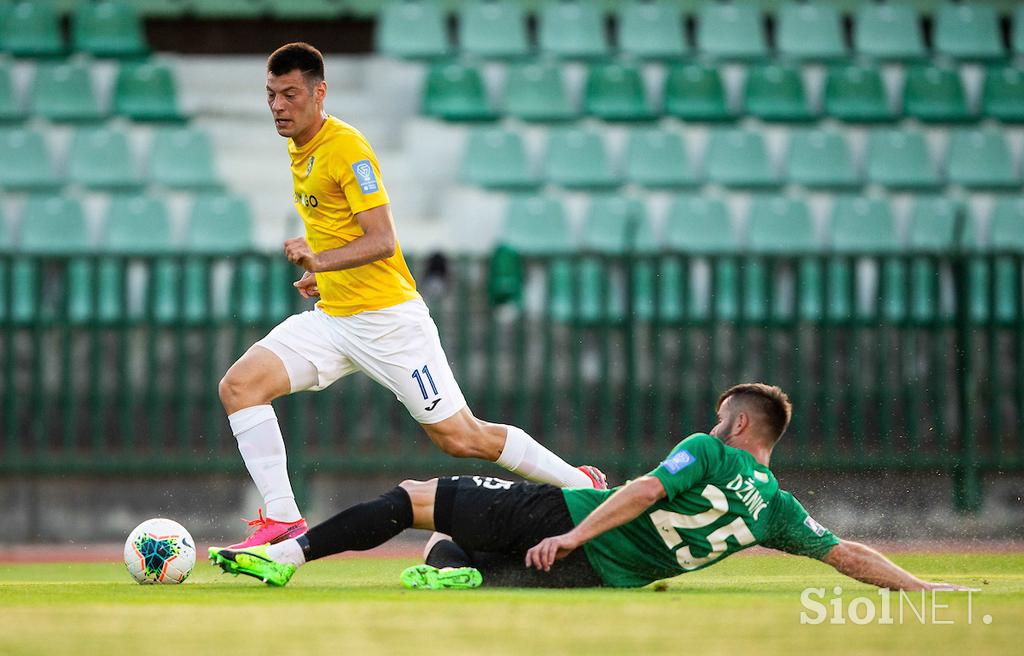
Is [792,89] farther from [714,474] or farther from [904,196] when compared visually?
[714,474]

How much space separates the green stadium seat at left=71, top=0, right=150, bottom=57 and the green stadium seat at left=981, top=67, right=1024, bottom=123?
347 inches

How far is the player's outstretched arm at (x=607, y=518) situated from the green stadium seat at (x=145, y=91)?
10099 mm

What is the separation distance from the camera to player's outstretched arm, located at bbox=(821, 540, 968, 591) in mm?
5828

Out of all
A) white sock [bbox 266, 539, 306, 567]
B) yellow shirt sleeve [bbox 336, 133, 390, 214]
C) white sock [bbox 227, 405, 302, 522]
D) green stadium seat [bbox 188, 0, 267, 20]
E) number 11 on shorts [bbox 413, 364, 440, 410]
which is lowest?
white sock [bbox 266, 539, 306, 567]

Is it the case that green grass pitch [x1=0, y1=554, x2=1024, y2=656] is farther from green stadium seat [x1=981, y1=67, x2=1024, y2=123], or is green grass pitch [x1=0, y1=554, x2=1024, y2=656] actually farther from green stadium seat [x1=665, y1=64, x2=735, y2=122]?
green stadium seat [x1=981, y1=67, x2=1024, y2=123]

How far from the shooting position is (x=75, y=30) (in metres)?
15.6

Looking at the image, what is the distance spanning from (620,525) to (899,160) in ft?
32.6

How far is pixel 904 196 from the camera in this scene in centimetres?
1459

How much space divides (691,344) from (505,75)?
5203mm

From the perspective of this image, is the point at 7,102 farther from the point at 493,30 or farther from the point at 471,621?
the point at 471,621

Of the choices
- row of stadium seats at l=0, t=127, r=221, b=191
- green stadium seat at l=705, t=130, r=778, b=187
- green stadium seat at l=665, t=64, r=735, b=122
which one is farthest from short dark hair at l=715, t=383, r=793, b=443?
green stadium seat at l=665, t=64, r=735, b=122

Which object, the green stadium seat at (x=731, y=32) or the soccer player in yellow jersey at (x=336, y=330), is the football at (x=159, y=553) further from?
the green stadium seat at (x=731, y=32)

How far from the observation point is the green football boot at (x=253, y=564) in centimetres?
610

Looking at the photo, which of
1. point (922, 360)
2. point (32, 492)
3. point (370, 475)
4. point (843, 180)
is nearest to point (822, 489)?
point (922, 360)
